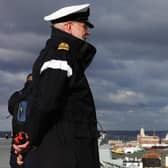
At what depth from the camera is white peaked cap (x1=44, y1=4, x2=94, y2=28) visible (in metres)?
3.86

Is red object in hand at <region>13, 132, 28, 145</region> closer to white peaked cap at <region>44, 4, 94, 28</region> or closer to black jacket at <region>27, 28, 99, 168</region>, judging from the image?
black jacket at <region>27, 28, 99, 168</region>

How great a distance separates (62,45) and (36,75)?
0.22 meters

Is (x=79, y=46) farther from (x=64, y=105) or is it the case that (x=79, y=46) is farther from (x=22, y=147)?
(x=22, y=147)

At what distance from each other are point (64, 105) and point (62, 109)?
26 mm

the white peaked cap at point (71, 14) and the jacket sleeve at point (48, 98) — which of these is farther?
the white peaked cap at point (71, 14)

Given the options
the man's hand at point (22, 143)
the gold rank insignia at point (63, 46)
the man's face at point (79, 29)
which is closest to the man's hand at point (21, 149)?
the man's hand at point (22, 143)

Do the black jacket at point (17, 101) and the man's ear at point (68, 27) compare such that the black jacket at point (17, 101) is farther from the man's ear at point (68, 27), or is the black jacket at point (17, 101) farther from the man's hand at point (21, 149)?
the man's ear at point (68, 27)

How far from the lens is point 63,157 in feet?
12.2

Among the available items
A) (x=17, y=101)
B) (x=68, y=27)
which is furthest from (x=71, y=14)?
(x=17, y=101)

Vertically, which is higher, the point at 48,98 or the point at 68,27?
the point at 68,27

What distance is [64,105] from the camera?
3.75 m

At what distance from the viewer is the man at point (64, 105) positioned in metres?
3.67

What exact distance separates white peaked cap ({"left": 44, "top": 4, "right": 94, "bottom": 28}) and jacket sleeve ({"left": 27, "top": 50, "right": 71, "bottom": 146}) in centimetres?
29

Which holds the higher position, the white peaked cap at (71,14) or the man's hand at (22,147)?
the white peaked cap at (71,14)
